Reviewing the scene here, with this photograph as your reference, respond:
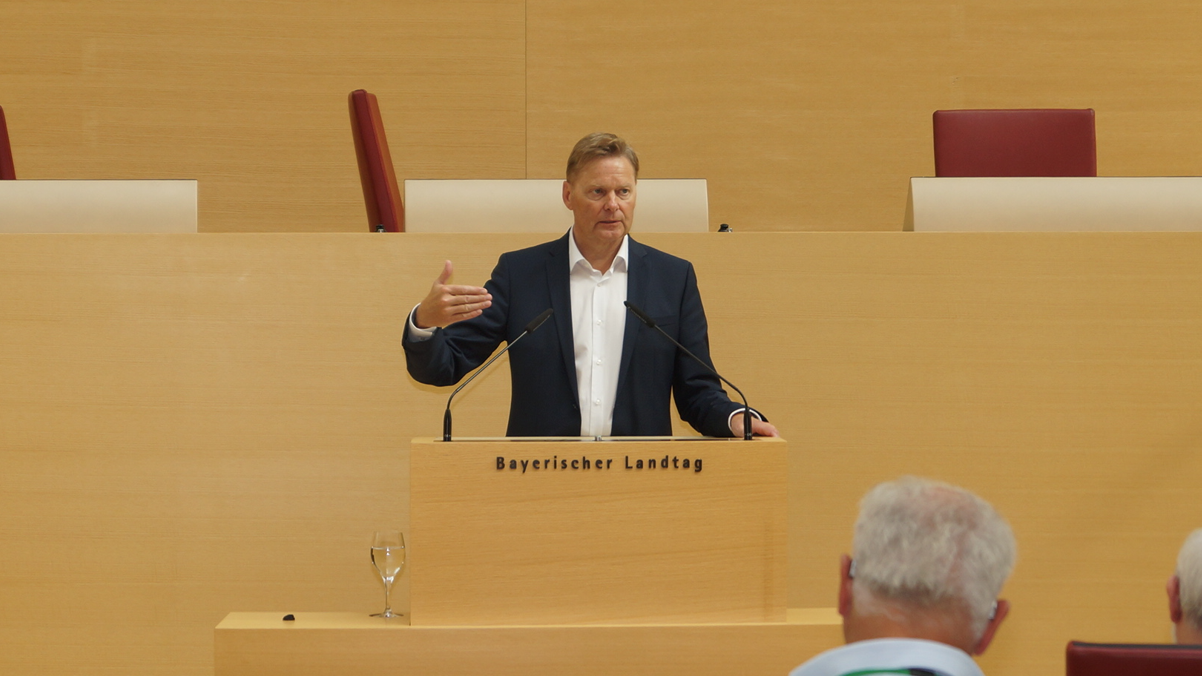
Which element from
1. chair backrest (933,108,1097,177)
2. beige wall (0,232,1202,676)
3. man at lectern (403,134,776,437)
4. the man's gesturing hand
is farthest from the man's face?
chair backrest (933,108,1097,177)

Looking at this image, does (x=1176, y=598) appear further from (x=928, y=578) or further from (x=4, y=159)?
(x=4, y=159)

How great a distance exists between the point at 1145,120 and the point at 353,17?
11.7ft

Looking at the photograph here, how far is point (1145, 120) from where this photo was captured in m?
5.31

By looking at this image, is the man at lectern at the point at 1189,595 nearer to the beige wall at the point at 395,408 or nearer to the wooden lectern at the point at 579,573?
the wooden lectern at the point at 579,573

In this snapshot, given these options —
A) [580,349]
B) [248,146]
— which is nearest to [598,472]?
[580,349]

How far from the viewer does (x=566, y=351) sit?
234cm

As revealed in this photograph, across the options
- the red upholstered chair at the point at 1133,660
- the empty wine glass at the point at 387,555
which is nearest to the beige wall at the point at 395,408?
the empty wine glass at the point at 387,555

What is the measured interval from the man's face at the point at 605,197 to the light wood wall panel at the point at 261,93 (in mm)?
2899

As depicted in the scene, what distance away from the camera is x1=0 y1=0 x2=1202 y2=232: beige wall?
5.25 meters

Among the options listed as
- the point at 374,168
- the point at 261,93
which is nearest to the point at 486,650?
the point at 374,168

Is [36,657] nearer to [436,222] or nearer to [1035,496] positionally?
[436,222]

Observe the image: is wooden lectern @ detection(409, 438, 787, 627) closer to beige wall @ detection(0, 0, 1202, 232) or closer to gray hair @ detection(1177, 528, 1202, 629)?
gray hair @ detection(1177, 528, 1202, 629)

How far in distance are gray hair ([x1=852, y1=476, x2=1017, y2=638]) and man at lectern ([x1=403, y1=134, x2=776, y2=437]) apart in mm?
1019

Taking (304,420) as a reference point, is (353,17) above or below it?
above
